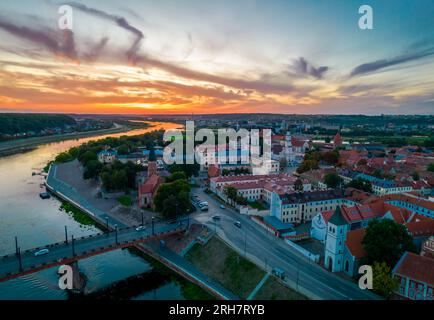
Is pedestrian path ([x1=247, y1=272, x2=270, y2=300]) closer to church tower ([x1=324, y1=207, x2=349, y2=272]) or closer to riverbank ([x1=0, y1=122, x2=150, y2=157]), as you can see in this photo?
church tower ([x1=324, y1=207, x2=349, y2=272])

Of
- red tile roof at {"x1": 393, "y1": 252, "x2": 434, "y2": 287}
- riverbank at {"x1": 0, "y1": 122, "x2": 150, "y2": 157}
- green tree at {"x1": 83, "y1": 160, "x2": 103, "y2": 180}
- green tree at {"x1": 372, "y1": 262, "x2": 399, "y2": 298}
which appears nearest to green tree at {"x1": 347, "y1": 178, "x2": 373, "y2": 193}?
red tile roof at {"x1": 393, "y1": 252, "x2": 434, "y2": 287}

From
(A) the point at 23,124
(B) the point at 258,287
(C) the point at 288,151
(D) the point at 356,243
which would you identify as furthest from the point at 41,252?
(A) the point at 23,124

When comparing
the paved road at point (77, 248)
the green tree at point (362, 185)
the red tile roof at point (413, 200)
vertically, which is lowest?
the paved road at point (77, 248)

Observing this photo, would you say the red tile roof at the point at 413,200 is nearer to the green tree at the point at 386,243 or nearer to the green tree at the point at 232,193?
the green tree at the point at 386,243

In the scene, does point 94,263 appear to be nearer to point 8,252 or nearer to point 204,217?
point 8,252

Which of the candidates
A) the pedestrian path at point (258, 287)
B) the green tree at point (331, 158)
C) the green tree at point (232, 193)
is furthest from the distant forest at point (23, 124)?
the pedestrian path at point (258, 287)

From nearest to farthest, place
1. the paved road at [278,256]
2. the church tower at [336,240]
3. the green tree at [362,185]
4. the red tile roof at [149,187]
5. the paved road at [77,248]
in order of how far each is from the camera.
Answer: the paved road at [278,256] → the paved road at [77,248] → the church tower at [336,240] → the red tile roof at [149,187] → the green tree at [362,185]
